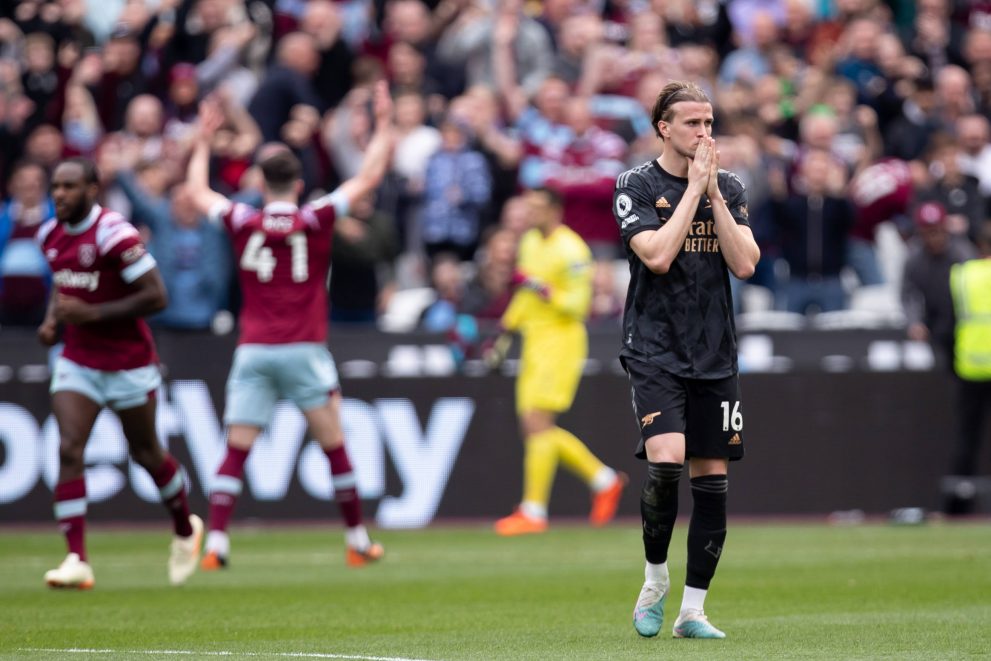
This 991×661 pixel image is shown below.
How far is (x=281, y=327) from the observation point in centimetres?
1275

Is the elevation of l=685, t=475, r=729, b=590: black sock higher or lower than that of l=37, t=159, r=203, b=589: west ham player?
lower

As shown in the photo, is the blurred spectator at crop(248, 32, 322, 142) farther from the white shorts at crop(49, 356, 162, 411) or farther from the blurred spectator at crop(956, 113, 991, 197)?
the white shorts at crop(49, 356, 162, 411)

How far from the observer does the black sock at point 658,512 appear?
809 centimetres

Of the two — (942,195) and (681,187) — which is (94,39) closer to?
(942,195)

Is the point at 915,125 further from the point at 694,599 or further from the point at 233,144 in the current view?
the point at 694,599

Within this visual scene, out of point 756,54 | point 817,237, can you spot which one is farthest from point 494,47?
point 817,237

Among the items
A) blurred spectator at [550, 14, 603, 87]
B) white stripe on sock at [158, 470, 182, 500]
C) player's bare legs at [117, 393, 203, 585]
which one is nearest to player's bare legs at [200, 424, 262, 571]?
player's bare legs at [117, 393, 203, 585]

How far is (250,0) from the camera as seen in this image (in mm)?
21906

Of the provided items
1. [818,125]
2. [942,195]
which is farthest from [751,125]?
[942,195]

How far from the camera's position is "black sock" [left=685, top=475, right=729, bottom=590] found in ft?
26.7

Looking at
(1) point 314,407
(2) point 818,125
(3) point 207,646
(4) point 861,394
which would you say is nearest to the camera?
(3) point 207,646

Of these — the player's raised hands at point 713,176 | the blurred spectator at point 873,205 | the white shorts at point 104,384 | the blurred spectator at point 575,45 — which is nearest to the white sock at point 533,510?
the blurred spectator at point 873,205

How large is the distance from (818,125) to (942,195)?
1598mm

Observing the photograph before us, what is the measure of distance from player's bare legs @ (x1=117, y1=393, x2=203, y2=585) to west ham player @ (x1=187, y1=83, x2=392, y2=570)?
1.03 m
